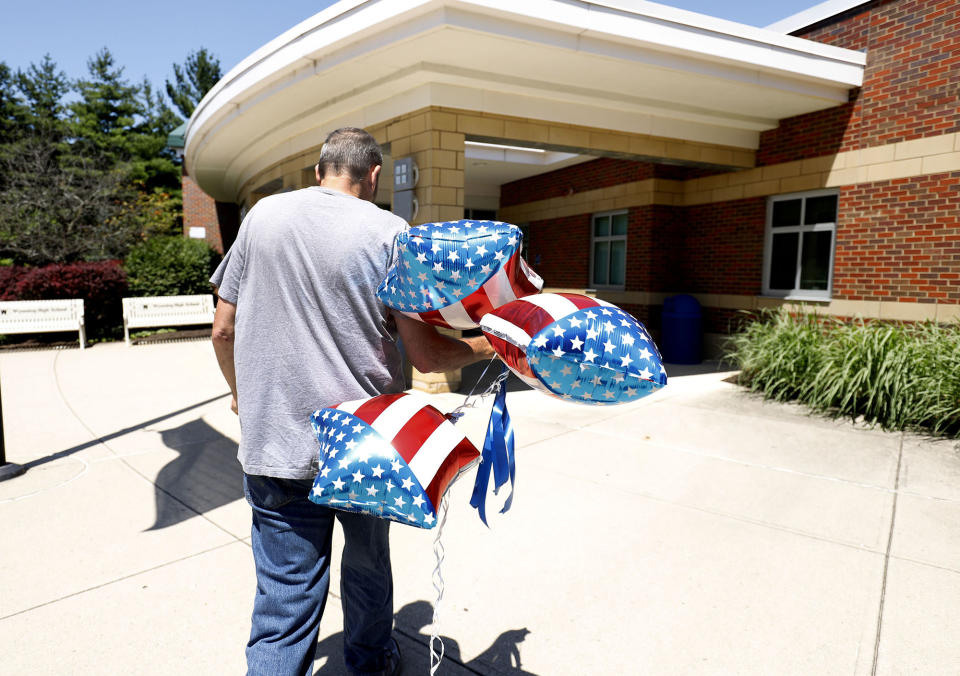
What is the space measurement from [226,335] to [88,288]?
12621 mm

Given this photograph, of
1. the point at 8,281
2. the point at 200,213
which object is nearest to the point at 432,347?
the point at 8,281

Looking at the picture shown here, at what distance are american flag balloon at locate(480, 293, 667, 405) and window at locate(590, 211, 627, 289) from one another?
10123mm

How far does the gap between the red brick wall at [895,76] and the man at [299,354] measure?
8472 mm

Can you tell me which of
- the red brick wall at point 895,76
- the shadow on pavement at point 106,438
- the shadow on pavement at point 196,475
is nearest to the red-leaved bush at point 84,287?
the shadow on pavement at point 106,438

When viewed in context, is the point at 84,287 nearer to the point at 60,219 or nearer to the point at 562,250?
the point at 60,219

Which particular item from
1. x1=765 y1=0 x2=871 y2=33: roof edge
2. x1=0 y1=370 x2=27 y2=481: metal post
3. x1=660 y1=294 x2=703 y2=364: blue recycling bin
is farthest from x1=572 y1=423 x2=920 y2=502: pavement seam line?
x1=765 y1=0 x2=871 y2=33: roof edge

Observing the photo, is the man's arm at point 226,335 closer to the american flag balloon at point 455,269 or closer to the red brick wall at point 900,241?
the american flag balloon at point 455,269

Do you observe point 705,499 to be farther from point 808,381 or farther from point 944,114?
point 944,114

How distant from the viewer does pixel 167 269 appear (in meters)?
13.7

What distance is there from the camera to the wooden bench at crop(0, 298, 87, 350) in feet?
36.0

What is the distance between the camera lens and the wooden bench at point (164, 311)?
12109mm

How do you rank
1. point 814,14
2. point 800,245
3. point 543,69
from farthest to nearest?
point 800,245
point 814,14
point 543,69

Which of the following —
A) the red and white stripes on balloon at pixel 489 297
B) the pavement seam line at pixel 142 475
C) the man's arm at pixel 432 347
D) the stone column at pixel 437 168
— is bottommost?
the pavement seam line at pixel 142 475

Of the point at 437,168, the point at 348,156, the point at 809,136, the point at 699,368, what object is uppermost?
the point at 809,136
